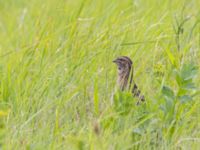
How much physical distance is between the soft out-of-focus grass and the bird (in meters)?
0.11

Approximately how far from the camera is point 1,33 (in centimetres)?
779

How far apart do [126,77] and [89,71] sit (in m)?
0.38

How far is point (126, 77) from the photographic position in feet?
18.1

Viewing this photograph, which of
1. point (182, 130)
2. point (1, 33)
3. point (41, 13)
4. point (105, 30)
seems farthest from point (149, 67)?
point (1, 33)

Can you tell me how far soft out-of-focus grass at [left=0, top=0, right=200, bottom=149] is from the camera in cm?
482

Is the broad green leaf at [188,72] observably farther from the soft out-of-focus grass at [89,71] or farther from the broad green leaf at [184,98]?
the soft out-of-focus grass at [89,71]

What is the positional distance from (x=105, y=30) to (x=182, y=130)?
1634mm

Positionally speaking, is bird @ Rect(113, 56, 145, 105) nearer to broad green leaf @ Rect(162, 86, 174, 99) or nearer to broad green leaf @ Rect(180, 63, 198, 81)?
broad green leaf @ Rect(162, 86, 174, 99)

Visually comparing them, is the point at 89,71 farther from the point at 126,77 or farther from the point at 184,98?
the point at 184,98

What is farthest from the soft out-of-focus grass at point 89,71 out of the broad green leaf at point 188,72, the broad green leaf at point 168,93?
the broad green leaf at point 188,72

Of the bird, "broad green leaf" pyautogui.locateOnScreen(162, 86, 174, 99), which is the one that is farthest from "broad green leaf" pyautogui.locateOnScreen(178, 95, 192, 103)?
the bird

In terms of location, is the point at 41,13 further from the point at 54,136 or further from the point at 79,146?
the point at 79,146

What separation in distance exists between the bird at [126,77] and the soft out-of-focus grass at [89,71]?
11cm

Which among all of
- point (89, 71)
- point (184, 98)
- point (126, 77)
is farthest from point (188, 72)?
point (89, 71)
